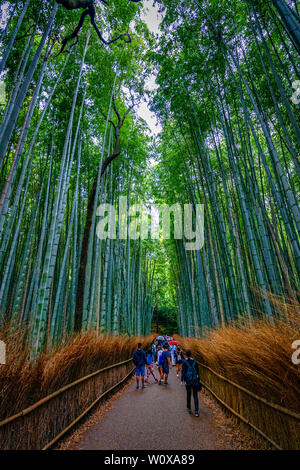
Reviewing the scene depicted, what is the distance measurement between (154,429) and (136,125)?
720cm

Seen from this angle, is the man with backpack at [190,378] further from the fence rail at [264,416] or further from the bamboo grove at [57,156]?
the bamboo grove at [57,156]

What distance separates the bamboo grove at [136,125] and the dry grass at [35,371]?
529mm

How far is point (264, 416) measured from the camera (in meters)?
1.87

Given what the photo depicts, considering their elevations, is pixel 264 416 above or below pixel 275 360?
below

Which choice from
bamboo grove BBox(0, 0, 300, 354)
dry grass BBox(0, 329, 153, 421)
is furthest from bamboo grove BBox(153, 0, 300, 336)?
dry grass BBox(0, 329, 153, 421)

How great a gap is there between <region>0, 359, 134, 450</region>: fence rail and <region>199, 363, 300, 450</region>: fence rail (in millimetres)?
1824

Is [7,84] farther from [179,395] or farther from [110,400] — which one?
[179,395]

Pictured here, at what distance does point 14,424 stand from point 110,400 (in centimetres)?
288

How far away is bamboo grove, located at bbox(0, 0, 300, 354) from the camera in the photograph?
9.06ft

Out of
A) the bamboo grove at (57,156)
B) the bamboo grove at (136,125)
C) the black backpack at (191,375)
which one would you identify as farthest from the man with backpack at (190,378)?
the bamboo grove at (57,156)

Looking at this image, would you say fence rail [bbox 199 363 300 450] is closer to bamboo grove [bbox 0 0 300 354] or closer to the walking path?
the walking path

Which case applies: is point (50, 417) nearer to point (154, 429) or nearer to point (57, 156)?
point (154, 429)

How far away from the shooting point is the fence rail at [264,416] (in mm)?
1481

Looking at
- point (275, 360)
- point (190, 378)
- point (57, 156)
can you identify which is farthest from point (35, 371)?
point (57, 156)
